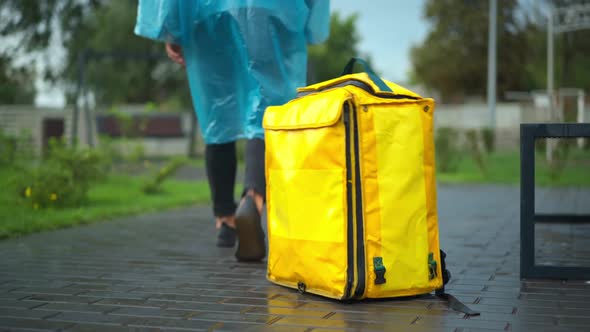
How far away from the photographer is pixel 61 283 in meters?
3.24

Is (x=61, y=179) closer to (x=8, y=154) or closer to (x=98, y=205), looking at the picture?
(x=98, y=205)

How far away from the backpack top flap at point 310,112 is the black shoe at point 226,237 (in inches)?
49.1

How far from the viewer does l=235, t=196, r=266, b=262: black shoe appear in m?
3.55

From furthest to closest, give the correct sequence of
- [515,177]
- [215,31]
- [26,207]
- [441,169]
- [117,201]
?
[441,169] → [515,177] → [117,201] → [26,207] → [215,31]

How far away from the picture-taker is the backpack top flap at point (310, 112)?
2797mm

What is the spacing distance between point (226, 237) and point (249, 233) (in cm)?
75

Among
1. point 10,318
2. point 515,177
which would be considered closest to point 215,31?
point 10,318

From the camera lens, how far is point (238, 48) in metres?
3.96

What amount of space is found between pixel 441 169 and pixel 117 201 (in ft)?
24.1

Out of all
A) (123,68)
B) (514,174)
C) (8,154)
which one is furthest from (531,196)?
(123,68)

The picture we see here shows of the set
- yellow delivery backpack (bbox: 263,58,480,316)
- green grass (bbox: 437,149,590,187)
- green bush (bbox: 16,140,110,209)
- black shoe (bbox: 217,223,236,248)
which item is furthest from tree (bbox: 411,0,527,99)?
yellow delivery backpack (bbox: 263,58,480,316)

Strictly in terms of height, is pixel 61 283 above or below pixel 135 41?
below

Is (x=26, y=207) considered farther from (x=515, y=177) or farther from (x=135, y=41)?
(x=135, y=41)

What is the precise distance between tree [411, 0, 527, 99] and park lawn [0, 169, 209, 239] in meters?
36.4
